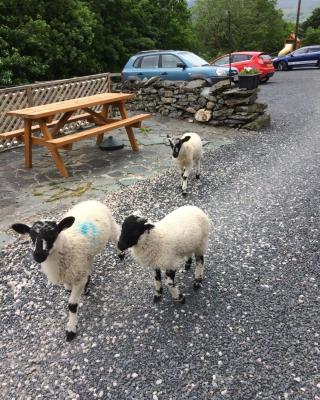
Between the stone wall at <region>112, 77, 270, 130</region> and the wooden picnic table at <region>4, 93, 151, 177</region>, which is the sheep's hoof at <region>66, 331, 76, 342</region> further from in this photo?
the stone wall at <region>112, 77, 270, 130</region>

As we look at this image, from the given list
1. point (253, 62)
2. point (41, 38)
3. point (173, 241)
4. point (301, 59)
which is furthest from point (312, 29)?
point (173, 241)

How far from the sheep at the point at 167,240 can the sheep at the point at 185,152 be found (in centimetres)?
259

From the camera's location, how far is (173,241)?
3.60 meters

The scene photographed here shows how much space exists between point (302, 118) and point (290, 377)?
10365 mm

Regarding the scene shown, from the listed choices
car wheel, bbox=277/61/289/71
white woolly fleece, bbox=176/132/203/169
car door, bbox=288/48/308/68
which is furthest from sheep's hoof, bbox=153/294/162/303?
car wheel, bbox=277/61/289/71

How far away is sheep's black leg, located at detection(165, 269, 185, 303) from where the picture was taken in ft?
11.9

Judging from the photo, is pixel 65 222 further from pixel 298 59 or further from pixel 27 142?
pixel 298 59

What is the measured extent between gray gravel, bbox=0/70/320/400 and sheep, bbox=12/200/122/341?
35cm

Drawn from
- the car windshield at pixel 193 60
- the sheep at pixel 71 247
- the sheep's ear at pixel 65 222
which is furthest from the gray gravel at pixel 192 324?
the car windshield at pixel 193 60

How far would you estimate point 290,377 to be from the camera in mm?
2924

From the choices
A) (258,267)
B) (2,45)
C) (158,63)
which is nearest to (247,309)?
(258,267)

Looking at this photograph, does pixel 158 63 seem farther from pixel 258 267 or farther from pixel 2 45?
pixel 258 267

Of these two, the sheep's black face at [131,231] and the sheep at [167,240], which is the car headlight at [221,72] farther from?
the sheep's black face at [131,231]

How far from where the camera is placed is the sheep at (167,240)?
11.0ft
